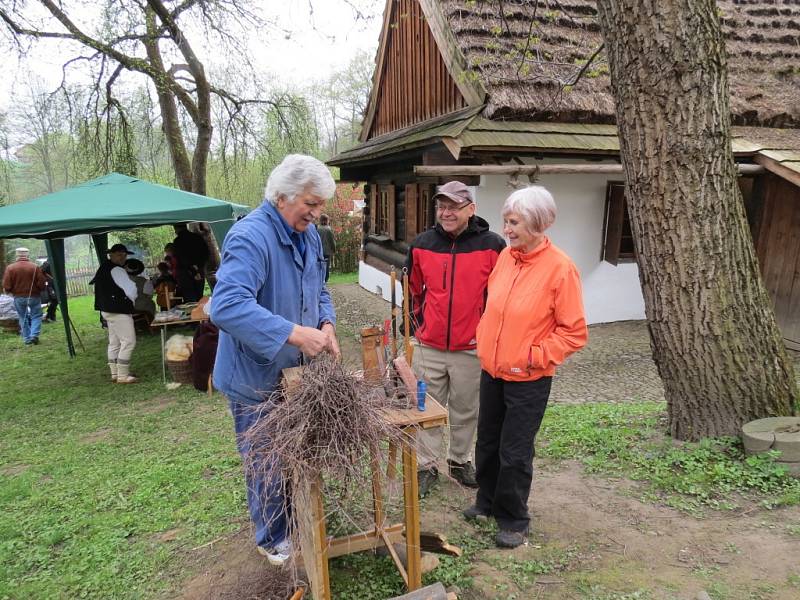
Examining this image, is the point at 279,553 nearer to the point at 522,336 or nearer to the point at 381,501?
the point at 381,501

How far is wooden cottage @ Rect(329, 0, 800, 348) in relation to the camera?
6020mm

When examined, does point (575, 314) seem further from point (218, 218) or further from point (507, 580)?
point (218, 218)

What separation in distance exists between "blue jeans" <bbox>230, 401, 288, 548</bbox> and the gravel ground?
1.37 metres

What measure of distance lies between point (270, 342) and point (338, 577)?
1199 millimetres

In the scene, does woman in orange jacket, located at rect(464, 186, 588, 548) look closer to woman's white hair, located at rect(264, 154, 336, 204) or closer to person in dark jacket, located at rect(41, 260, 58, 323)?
woman's white hair, located at rect(264, 154, 336, 204)

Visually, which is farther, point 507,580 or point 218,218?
point 218,218

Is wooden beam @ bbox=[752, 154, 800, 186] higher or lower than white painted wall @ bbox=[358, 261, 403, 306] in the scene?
higher

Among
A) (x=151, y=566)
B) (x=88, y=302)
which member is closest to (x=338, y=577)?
(x=151, y=566)

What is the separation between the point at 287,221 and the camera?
200cm

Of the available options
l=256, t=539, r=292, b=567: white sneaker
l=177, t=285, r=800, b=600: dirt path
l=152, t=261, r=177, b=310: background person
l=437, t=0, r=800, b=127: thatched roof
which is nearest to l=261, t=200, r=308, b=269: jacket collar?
l=177, t=285, r=800, b=600: dirt path

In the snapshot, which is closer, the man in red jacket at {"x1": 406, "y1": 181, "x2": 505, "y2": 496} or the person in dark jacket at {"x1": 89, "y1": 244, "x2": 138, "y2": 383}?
the man in red jacket at {"x1": 406, "y1": 181, "x2": 505, "y2": 496}

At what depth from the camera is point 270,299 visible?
6.52 feet

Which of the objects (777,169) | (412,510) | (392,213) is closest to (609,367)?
(777,169)

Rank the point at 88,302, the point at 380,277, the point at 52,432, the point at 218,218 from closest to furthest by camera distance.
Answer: the point at 52,432 < the point at 218,218 < the point at 380,277 < the point at 88,302
